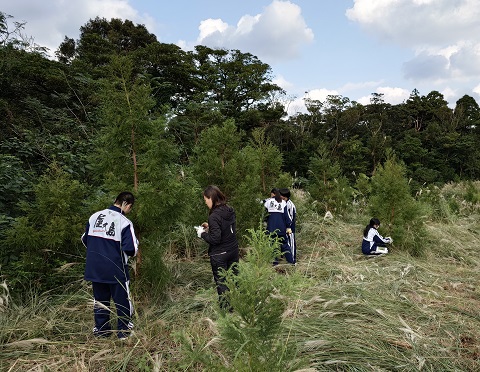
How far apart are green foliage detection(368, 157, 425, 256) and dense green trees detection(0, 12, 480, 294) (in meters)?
0.27

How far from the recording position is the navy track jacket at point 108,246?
345cm

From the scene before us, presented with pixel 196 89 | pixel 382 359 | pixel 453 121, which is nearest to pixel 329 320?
pixel 382 359

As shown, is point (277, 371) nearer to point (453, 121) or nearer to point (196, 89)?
point (196, 89)

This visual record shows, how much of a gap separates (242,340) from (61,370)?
1793 mm

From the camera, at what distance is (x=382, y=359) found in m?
2.85

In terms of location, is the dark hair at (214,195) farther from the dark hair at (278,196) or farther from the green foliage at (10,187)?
the green foliage at (10,187)

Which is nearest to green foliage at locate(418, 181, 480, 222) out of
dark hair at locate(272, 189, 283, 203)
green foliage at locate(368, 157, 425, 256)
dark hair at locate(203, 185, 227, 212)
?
green foliage at locate(368, 157, 425, 256)

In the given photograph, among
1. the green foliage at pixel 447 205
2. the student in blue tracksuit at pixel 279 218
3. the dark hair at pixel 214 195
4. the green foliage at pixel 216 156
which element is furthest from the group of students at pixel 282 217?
the green foliage at pixel 447 205

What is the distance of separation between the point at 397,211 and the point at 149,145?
5602mm

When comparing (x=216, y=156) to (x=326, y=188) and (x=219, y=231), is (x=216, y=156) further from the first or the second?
(x=326, y=188)

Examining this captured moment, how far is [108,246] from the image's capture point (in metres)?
3.46

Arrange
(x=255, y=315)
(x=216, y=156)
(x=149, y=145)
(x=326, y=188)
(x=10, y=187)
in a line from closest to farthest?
(x=255, y=315) → (x=149, y=145) → (x=10, y=187) → (x=216, y=156) → (x=326, y=188)

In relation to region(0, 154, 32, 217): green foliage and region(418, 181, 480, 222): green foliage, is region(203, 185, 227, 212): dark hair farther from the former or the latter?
region(418, 181, 480, 222): green foliage

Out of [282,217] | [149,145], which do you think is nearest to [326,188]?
[282,217]
